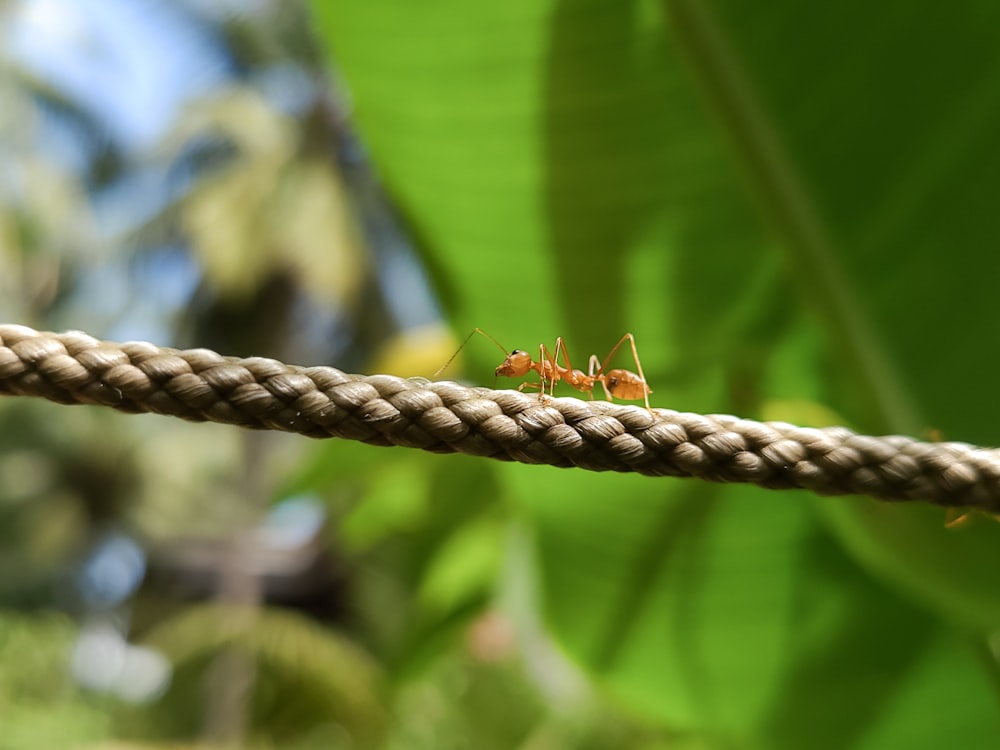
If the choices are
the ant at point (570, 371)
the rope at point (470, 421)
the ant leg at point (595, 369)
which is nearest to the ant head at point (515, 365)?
the ant at point (570, 371)

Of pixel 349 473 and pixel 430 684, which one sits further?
pixel 430 684

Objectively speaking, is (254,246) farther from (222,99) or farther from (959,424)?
(959,424)

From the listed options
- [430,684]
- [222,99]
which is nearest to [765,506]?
[430,684]

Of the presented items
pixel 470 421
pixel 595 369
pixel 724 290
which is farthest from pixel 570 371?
pixel 470 421

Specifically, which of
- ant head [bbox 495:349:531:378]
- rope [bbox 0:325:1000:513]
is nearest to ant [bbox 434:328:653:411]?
ant head [bbox 495:349:531:378]

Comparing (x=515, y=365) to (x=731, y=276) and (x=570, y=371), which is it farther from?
(x=731, y=276)

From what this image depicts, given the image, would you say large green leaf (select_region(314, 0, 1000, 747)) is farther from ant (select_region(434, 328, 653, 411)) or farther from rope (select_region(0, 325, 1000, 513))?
rope (select_region(0, 325, 1000, 513))

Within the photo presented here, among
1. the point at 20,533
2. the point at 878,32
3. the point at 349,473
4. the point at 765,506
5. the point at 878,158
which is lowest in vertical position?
the point at 765,506
